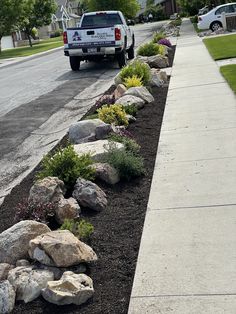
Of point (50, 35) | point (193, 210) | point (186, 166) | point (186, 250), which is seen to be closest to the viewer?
point (186, 250)

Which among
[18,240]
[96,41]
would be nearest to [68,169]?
[18,240]

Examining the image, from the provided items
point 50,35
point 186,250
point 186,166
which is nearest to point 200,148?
point 186,166

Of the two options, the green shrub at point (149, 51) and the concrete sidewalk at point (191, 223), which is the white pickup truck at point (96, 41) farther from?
the concrete sidewalk at point (191, 223)

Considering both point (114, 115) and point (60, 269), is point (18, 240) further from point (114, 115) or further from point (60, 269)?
point (114, 115)

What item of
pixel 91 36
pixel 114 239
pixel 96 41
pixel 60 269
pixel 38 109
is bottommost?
pixel 38 109

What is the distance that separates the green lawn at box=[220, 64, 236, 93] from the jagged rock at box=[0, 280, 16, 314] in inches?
322

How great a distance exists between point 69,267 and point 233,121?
4993 mm

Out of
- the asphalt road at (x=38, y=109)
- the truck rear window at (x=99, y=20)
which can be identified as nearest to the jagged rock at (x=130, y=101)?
the asphalt road at (x=38, y=109)

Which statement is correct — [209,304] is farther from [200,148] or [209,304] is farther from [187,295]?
[200,148]

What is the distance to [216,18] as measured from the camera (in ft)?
109

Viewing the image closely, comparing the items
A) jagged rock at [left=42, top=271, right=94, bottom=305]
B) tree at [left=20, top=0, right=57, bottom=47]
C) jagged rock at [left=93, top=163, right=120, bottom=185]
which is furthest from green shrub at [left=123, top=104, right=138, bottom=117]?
tree at [left=20, top=0, right=57, bottom=47]

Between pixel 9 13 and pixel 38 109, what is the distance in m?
33.9

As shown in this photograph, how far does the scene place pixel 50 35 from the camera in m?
85.8

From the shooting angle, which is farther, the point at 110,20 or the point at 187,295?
the point at 110,20
